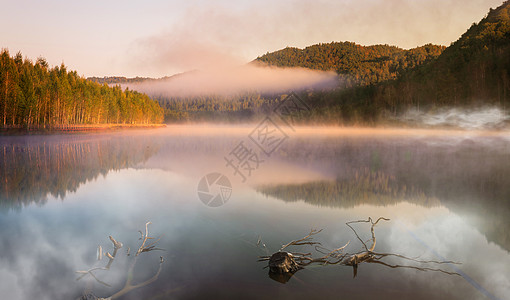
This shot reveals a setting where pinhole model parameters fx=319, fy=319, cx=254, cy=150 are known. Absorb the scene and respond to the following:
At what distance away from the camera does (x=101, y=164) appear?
28469mm

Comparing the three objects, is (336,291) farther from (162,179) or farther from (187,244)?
(162,179)

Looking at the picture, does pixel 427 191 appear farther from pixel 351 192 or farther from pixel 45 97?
pixel 45 97

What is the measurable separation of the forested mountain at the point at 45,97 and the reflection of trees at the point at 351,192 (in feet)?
215

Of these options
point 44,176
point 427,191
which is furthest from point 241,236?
point 44,176

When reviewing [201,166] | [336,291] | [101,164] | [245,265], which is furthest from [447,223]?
[101,164]

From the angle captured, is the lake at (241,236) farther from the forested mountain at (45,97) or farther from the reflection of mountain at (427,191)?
the forested mountain at (45,97)

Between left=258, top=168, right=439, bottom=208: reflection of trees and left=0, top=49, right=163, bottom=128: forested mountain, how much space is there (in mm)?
65497

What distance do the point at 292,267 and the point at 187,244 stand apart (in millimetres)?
3475

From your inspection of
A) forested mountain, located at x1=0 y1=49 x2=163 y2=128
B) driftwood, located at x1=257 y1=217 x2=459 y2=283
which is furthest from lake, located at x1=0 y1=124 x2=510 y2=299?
forested mountain, located at x1=0 y1=49 x2=163 y2=128

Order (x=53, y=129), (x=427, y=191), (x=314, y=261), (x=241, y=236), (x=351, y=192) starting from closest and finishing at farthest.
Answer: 1. (x=314, y=261)
2. (x=241, y=236)
3. (x=351, y=192)
4. (x=427, y=191)
5. (x=53, y=129)

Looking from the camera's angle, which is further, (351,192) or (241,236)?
(351,192)

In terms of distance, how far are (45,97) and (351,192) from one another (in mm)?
74502

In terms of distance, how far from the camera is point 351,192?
18562mm

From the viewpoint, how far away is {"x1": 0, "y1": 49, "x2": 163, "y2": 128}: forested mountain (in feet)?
204
